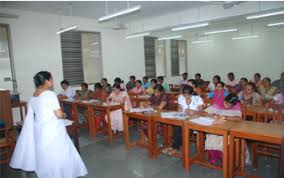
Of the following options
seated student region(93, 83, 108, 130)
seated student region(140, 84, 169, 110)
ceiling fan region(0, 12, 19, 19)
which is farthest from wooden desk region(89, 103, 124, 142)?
ceiling fan region(0, 12, 19, 19)

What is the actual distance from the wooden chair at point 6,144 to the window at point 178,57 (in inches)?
341

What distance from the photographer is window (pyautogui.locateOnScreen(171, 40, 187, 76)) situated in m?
11.2

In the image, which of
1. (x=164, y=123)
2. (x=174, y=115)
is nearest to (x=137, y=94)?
(x=164, y=123)

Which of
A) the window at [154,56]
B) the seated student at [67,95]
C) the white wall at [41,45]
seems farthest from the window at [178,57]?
the seated student at [67,95]

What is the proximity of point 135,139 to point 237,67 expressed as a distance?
313 inches

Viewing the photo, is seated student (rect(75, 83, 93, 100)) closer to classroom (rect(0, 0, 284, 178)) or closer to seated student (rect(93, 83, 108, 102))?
classroom (rect(0, 0, 284, 178))

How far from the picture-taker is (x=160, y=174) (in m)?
3.11

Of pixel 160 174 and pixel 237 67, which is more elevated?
pixel 237 67

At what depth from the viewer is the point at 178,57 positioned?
38.1 ft

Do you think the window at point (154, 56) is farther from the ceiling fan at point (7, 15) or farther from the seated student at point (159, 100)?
the seated student at point (159, 100)

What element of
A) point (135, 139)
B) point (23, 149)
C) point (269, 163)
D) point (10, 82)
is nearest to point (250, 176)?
point (269, 163)

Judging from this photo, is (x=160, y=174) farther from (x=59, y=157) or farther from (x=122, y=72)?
(x=122, y=72)

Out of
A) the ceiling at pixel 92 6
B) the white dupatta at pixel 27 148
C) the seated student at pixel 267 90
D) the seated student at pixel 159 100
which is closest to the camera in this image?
the white dupatta at pixel 27 148

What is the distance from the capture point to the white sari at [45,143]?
2.51 m
